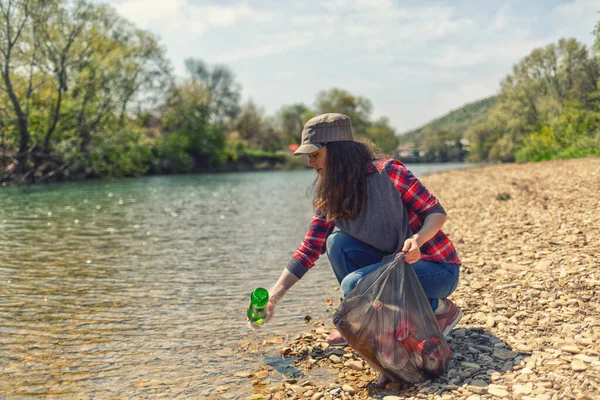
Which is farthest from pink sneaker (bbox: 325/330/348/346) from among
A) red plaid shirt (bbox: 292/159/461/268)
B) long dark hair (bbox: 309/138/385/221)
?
long dark hair (bbox: 309/138/385/221)

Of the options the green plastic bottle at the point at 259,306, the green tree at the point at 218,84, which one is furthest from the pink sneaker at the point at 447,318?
the green tree at the point at 218,84

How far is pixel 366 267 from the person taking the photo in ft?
11.7

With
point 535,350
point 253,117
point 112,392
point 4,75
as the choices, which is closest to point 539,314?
point 535,350

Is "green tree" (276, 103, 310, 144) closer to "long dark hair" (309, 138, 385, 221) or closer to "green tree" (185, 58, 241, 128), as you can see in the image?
"green tree" (185, 58, 241, 128)

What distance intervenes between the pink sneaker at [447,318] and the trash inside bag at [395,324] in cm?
42

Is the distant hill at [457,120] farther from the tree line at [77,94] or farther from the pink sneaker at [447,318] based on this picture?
the pink sneaker at [447,318]

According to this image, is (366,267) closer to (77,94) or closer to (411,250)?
(411,250)

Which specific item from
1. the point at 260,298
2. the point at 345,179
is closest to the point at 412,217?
the point at 345,179

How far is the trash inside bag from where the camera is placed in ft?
10.7

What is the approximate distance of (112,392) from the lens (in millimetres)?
3764

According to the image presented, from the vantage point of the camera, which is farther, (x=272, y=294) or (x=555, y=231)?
(x=555, y=231)

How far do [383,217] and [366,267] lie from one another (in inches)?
14.9

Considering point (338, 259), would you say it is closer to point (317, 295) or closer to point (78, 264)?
point (317, 295)

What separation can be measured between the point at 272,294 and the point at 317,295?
278 centimetres
